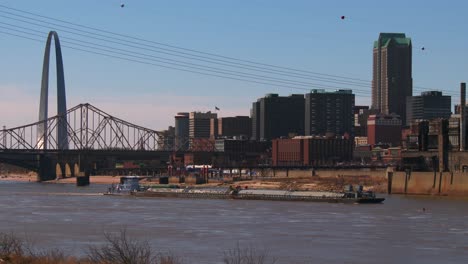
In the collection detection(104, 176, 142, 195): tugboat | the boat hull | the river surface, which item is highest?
detection(104, 176, 142, 195): tugboat

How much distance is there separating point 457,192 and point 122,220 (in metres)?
55.2

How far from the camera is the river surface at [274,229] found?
50062 millimetres

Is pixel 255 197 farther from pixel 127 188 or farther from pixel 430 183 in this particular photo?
pixel 127 188

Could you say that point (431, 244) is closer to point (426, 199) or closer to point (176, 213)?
point (176, 213)

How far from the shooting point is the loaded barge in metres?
105

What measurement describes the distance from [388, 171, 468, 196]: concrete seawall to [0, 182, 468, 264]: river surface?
67.7 feet

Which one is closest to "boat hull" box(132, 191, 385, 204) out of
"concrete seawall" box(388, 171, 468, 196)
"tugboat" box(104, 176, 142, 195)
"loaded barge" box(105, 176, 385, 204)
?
"loaded barge" box(105, 176, 385, 204)

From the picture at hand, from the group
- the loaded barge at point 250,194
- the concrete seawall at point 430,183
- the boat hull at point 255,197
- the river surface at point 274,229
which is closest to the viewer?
the river surface at point 274,229

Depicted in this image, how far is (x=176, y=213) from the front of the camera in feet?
276

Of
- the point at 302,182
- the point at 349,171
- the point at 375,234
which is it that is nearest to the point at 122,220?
the point at 375,234

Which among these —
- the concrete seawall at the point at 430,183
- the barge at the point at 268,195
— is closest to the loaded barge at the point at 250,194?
the barge at the point at 268,195

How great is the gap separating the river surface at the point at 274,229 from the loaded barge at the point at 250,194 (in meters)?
7.75

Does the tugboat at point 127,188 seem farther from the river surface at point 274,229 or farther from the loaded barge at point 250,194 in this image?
the river surface at point 274,229

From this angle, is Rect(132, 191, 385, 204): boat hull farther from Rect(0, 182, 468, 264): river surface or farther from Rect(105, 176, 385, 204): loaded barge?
Rect(0, 182, 468, 264): river surface
